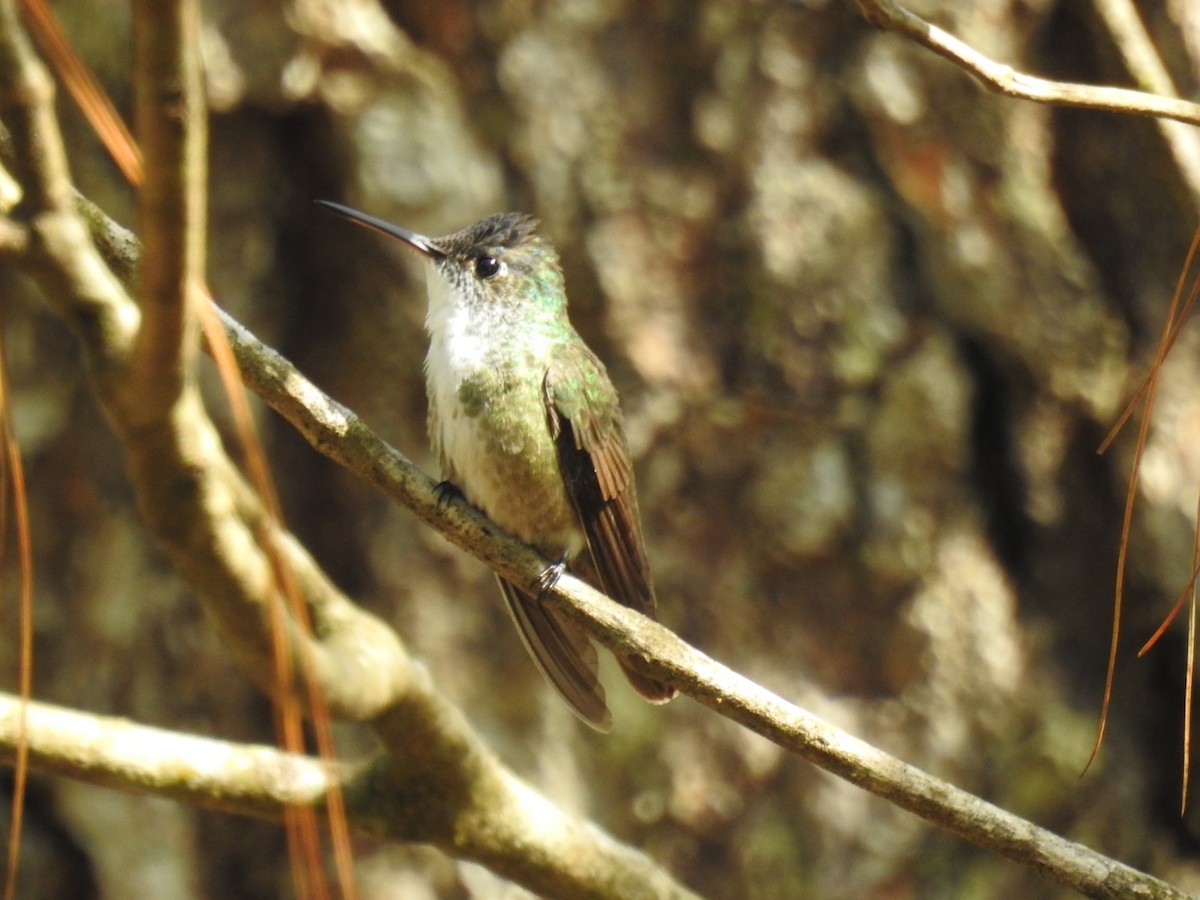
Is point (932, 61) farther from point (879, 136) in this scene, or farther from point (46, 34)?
point (46, 34)

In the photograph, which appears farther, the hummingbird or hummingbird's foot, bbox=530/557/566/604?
the hummingbird

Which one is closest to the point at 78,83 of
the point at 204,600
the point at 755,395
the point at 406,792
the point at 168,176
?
the point at 168,176

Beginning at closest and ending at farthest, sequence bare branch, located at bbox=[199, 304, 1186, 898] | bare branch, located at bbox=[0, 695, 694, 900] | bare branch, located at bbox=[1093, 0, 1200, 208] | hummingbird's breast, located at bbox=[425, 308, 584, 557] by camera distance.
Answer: bare branch, located at bbox=[199, 304, 1186, 898], bare branch, located at bbox=[0, 695, 694, 900], bare branch, located at bbox=[1093, 0, 1200, 208], hummingbird's breast, located at bbox=[425, 308, 584, 557]

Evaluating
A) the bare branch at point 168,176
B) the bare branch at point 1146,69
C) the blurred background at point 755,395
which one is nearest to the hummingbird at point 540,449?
the blurred background at point 755,395

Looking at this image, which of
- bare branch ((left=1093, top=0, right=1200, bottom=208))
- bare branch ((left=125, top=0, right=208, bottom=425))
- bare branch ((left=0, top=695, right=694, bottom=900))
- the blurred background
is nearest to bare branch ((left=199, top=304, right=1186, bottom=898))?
bare branch ((left=0, top=695, right=694, bottom=900))

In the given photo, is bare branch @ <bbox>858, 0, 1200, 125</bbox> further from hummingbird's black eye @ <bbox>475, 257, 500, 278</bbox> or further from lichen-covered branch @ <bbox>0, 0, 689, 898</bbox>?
hummingbird's black eye @ <bbox>475, 257, 500, 278</bbox>

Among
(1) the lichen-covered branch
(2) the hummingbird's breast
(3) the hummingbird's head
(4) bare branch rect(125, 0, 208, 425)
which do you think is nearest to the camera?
(4) bare branch rect(125, 0, 208, 425)

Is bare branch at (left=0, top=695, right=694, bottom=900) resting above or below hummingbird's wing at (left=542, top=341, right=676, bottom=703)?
below

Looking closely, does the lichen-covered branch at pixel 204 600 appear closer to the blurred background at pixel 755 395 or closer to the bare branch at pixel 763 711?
the bare branch at pixel 763 711
